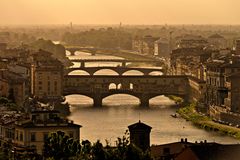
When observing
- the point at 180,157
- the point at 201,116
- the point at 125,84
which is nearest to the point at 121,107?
the point at 201,116

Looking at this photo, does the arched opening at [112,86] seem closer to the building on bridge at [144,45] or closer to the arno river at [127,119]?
the arno river at [127,119]

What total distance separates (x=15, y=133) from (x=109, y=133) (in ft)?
23.2

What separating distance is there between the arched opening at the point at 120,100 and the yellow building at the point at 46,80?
1.38m

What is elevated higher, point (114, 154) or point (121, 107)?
point (114, 154)

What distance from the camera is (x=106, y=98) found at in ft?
121

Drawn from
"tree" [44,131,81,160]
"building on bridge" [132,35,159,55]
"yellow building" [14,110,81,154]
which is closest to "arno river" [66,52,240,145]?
"yellow building" [14,110,81,154]

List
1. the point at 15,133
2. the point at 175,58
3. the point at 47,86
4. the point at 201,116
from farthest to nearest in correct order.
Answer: the point at 175,58
the point at 47,86
the point at 201,116
the point at 15,133

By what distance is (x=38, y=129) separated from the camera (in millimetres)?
17203

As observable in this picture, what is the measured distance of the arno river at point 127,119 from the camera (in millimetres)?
23781

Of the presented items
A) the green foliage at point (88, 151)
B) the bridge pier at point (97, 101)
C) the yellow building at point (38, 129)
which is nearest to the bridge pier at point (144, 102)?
the bridge pier at point (97, 101)

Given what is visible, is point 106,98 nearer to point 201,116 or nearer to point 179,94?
point 179,94

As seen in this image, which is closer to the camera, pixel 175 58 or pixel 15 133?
pixel 15 133

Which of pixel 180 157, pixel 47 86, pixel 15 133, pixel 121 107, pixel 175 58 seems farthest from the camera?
pixel 175 58

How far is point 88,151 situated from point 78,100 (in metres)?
21.7
